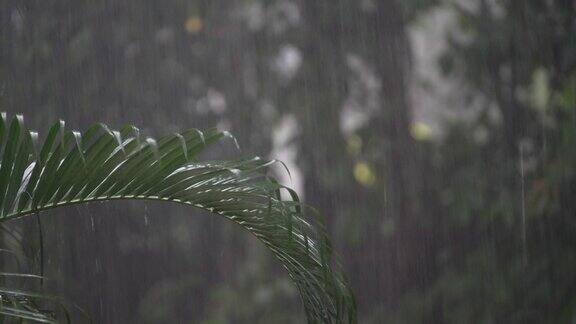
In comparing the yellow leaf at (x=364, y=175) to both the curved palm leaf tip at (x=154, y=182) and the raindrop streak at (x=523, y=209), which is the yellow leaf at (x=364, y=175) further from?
the curved palm leaf tip at (x=154, y=182)

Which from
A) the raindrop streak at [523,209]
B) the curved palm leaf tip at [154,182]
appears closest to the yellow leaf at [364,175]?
the raindrop streak at [523,209]

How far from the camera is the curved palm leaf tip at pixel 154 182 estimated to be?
1.48 meters

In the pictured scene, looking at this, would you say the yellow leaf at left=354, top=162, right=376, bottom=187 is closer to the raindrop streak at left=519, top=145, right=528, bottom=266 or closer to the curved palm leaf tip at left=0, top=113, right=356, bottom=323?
the raindrop streak at left=519, top=145, right=528, bottom=266

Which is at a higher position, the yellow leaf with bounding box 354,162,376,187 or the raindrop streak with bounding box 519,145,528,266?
the yellow leaf with bounding box 354,162,376,187

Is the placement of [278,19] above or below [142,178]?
above

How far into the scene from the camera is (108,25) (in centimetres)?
306

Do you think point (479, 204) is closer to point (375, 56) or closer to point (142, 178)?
point (375, 56)

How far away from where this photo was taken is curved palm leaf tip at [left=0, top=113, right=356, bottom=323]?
1479 millimetres

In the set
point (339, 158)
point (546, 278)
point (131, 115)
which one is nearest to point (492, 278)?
point (546, 278)

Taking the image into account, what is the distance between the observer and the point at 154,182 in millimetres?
1604

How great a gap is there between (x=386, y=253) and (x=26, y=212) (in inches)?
62.8

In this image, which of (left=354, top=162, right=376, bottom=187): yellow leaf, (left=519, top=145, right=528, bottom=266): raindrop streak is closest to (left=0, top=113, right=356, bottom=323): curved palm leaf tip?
(left=354, top=162, right=376, bottom=187): yellow leaf

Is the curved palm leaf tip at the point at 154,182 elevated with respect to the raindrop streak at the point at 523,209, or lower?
elevated

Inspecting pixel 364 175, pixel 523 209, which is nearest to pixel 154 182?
pixel 364 175
